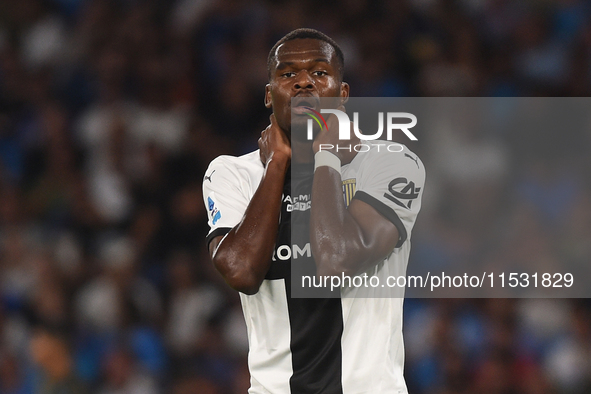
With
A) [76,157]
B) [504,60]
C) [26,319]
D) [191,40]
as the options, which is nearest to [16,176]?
[76,157]

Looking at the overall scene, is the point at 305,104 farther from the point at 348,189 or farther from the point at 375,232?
the point at 375,232

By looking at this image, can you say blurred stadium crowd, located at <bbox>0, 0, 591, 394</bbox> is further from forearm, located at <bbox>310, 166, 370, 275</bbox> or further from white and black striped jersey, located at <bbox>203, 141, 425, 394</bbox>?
forearm, located at <bbox>310, 166, 370, 275</bbox>

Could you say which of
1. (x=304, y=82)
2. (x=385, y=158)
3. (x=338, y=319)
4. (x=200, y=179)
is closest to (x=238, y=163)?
(x=304, y=82)

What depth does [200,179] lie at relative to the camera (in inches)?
228

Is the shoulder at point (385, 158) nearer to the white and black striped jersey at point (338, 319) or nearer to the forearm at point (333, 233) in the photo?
the white and black striped jersey at point (338, 319)

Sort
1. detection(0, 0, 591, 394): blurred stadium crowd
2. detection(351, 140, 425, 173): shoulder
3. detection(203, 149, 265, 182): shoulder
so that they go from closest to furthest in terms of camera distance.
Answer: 1. detection(351, 140, 425, 173): shoulder
2. detection(203, 149, 265, 182): shoulder
3. detection(0, 0, 591, 394): blurred stadium crowd

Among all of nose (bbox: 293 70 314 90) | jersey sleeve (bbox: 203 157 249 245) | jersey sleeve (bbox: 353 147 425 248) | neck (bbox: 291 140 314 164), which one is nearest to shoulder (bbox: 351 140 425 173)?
jersey sleeve (bbox: 353 147 425 248)

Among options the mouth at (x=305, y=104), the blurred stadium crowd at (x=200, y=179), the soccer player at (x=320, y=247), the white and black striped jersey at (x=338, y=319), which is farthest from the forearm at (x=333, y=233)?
the blurred stadium crowd at (x=200, y=179)

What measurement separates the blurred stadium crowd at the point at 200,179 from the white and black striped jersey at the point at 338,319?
127 cm

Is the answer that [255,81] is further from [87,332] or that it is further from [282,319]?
[282,319]

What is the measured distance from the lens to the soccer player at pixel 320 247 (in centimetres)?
251

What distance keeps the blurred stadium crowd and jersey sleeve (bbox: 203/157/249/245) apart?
4.51ft

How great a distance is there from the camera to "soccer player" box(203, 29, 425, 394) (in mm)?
2514

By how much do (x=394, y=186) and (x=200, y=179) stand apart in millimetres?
3326
